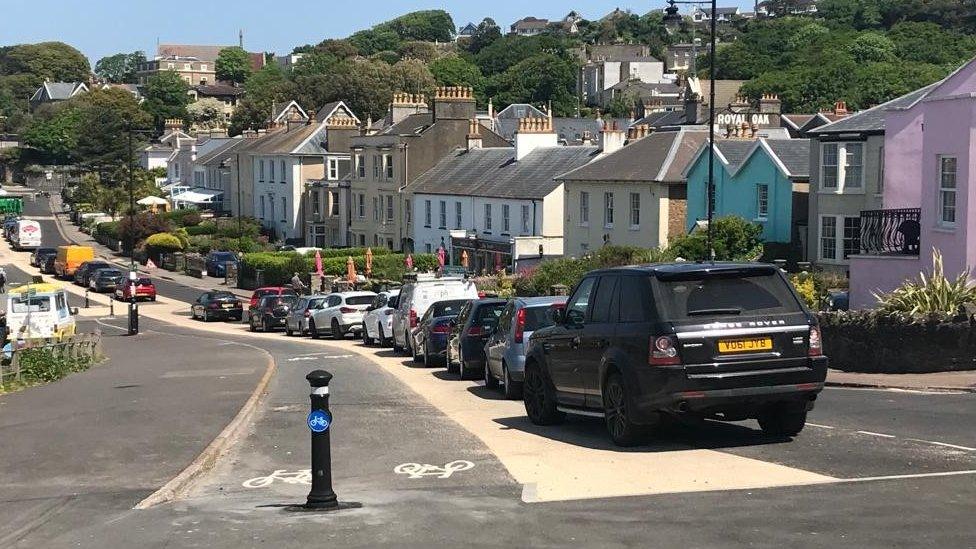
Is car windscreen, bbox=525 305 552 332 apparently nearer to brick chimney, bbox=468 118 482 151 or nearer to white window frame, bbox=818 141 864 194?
white window frame, bbox=818 141 864 194

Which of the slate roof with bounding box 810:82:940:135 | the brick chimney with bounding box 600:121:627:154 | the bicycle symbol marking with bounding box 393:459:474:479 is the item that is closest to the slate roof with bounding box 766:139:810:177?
the slate roof with bounding box 810:82:940:135

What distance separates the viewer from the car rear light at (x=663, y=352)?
41.7 feet

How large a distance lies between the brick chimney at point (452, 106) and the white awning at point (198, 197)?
37.8m

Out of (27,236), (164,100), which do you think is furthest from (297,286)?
(164,100)

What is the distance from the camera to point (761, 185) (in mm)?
47094

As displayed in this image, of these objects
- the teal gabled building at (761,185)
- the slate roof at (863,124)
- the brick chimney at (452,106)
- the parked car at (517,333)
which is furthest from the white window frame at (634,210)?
the parked car at (517,333)

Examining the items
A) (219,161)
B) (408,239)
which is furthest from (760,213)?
(219,161)

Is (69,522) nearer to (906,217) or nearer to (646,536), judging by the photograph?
(646,536)

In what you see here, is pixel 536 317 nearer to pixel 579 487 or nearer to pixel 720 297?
pixel 720 297

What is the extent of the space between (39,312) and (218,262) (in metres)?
42.1

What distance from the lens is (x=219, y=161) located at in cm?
10950

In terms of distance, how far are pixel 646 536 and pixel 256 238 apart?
82.2m

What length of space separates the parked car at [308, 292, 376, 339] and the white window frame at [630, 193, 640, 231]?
41.4 feet

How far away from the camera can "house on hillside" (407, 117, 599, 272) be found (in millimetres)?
58594
